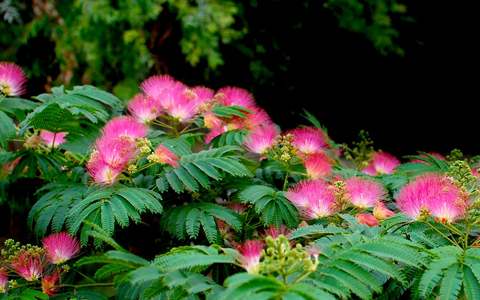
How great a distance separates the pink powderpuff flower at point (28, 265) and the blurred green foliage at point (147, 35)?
8.94ft

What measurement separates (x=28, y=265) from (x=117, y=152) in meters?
0.53

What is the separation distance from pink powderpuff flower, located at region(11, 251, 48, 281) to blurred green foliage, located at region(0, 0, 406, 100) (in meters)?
2.73

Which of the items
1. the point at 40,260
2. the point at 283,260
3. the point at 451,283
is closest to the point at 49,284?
the point at 40,260

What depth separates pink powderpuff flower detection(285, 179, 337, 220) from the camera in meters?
1.93

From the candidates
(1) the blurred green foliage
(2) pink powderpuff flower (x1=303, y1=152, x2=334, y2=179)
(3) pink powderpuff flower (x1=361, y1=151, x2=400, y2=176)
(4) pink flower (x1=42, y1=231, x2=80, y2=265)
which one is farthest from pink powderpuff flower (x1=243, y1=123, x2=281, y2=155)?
(1) the blurred green foliage

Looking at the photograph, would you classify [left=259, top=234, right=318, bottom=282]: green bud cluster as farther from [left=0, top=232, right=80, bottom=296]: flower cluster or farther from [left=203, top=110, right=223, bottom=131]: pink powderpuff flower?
[left=203, top=110, right=223, bottom=131]: pink powderpuff flower

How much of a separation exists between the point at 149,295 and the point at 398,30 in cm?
407

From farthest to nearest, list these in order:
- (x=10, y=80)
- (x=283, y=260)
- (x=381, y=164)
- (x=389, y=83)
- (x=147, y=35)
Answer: (x=389, y=83), (x=147, y=35), (x=381, y=164), (x=10, y=80), (x=283, y=260)

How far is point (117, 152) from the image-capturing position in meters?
1.93

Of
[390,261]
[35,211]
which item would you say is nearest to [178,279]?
[390,261]

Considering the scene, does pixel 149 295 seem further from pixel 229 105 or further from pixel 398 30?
pixel 398 30

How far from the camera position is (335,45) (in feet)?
16.3

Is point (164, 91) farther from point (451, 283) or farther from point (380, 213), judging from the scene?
point (451, 283)

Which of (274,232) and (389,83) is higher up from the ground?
(389,83)
